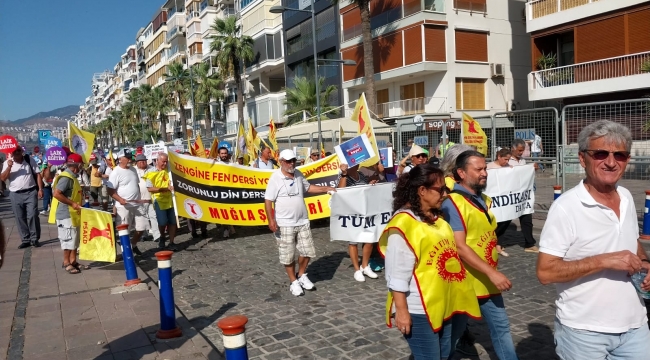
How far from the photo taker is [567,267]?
8.13 ft

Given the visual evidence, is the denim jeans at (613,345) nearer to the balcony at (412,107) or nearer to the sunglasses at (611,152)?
the sunglasses at (611,152)

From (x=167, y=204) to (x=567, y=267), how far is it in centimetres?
865

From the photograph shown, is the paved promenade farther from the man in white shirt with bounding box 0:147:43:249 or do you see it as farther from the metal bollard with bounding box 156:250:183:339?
the man in white shirt with bounding box 0:147:43:249

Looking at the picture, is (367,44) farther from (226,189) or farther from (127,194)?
(127,194)

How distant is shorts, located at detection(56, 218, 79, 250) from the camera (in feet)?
26.0

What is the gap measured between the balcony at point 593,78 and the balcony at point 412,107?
5.73 metres

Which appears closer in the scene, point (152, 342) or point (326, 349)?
point (326, 349)

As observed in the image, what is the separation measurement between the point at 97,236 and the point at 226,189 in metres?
2.92

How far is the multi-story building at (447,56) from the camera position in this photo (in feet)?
95.1

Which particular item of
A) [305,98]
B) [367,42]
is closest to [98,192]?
[367,42]

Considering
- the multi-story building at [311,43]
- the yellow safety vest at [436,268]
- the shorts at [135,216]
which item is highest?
the multi-story building at [311,43]

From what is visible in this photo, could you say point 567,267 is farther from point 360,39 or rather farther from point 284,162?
point 360,39

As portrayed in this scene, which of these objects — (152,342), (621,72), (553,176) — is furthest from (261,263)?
(621,72)

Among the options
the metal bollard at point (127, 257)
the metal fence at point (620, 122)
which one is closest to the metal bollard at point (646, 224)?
the metal fence at point (620, 122)
